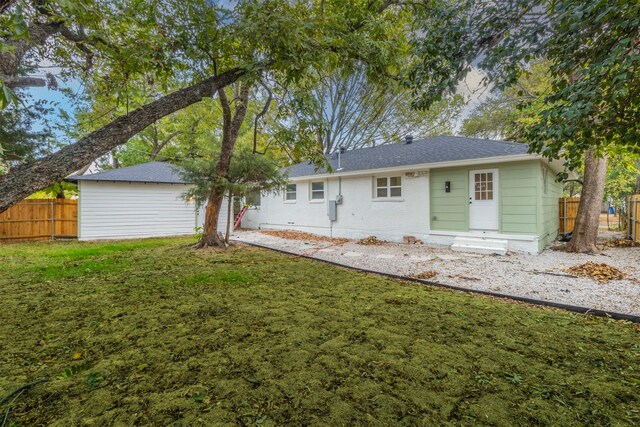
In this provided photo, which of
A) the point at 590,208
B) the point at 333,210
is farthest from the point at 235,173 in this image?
the point at 590,208

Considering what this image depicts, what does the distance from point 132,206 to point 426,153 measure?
38.4 feet

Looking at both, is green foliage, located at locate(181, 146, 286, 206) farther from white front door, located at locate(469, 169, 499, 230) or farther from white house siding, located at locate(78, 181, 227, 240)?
white front door, located at locate(469, 169, 499, 230)

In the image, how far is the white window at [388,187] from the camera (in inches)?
390

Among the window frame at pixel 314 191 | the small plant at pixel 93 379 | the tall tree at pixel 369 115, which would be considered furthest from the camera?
the tall tree at pixel 369 115

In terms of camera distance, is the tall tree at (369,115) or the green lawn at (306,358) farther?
the tall tree at (369,115)

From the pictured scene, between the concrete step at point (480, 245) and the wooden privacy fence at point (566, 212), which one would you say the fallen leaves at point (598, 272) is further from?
the wooden privacy fence at point (566, 212)

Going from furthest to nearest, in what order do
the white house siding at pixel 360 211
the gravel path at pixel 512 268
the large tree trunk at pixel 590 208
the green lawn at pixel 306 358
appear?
the white house siding at pixel 360 211 < the large tree trunk at pixel 590 208 < the gravel path at pixel 512 268 < the green lawn at pixel 306 358

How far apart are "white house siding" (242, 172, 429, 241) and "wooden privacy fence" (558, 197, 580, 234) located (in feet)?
21.1

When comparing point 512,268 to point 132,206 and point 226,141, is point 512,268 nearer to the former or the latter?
point 226,141

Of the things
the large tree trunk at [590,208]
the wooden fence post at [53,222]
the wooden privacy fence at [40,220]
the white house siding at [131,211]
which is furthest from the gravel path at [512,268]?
the wooden fence post at [53,222]

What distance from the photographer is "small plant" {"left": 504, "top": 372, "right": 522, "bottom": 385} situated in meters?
1.98

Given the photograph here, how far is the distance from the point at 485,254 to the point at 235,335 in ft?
23.2

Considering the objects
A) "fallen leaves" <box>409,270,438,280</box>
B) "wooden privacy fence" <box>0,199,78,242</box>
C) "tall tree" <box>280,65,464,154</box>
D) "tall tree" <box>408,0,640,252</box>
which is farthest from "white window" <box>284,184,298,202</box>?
"tall tree" <box>408,0,640,252</box>

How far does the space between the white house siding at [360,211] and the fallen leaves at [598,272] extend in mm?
3938
